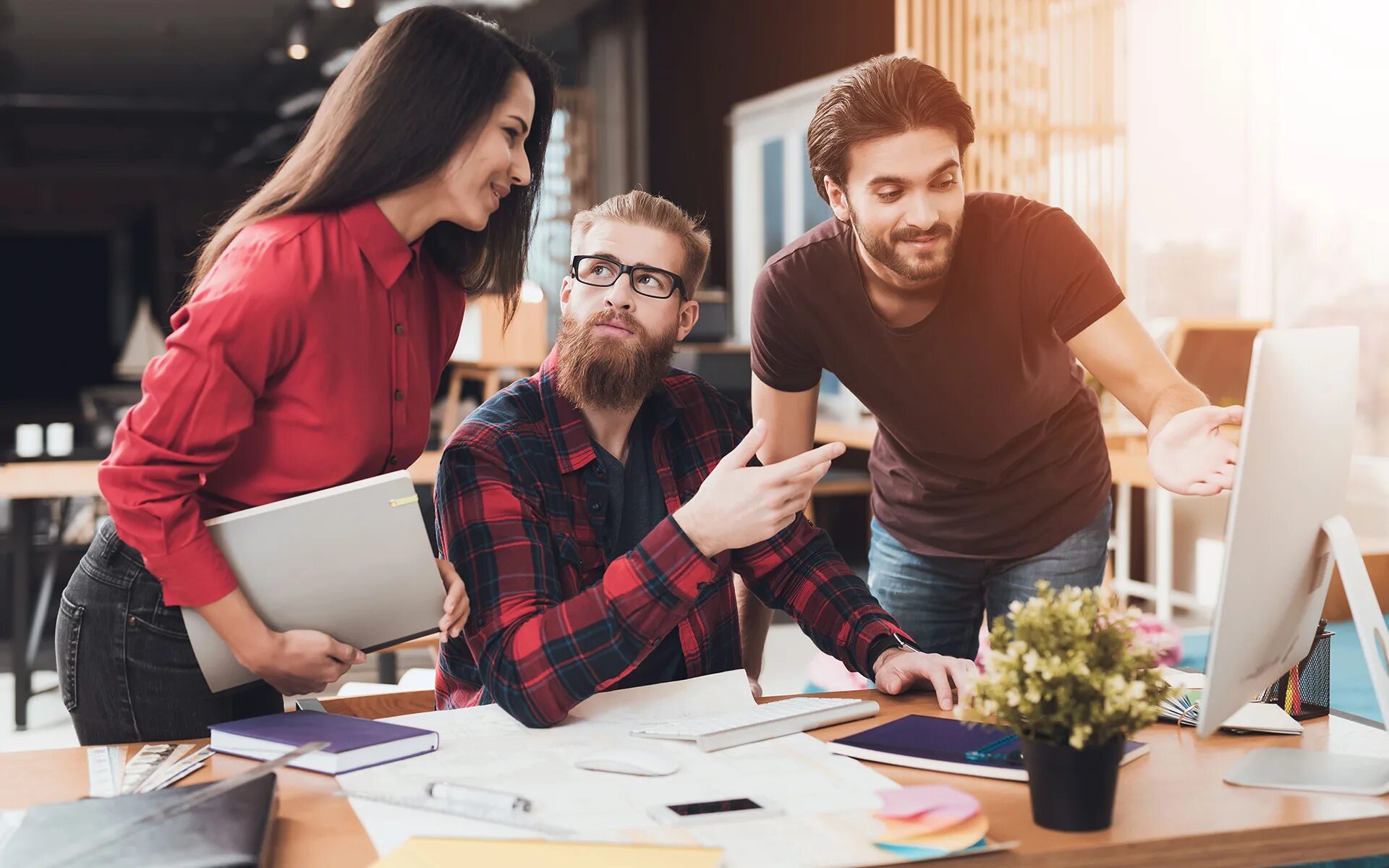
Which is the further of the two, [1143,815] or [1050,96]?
[1050,96]

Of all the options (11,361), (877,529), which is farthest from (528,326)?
(11,361)

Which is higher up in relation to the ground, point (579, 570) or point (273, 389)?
point (273, 389)

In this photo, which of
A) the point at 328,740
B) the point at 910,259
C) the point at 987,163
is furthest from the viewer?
the point at 987,163

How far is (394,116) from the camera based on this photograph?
1365 mm

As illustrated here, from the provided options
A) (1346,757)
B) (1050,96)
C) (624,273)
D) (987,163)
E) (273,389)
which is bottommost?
(1346,757)

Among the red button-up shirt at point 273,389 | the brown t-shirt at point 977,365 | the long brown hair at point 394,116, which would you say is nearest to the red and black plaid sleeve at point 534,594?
the red button-up shirt at point 273,389

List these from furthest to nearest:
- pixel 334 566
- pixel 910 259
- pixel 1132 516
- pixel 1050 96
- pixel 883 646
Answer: pixel 1132 516, pixel 1050 96, pixel 910 259, pixel 883 646, pixel 334 566

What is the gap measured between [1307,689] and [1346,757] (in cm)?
18

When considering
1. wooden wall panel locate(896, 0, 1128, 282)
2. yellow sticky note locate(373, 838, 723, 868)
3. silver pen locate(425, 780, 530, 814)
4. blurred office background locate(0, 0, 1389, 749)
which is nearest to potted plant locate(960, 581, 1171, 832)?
yellow sticky note locate(373, 838, 723, 868)

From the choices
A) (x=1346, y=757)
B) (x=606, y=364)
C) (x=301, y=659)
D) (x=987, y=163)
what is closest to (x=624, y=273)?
(x=606, y=364)

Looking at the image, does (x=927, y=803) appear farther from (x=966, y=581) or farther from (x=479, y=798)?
(x=966, y=581)

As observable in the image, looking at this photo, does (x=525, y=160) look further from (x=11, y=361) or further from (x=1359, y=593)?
(x=11, y=361)

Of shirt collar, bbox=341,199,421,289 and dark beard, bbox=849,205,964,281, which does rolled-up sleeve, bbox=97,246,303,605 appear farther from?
dark beard, bbox=849,205,964,281

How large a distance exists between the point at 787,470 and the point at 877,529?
96cm
